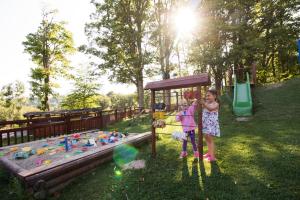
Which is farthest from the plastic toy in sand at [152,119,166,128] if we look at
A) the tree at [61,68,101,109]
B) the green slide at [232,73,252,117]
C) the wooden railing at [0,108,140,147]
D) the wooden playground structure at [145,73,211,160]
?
the tree at [61,68,101,109]

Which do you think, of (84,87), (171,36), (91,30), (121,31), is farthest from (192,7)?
(84,87)

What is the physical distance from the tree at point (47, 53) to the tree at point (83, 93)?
3.95 m

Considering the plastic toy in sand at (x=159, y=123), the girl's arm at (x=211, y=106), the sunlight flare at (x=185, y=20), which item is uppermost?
the sunlight flare at (x=185, y=20)

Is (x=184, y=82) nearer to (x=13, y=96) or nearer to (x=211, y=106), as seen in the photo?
(x=211, y=106)

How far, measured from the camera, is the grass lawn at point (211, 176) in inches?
127

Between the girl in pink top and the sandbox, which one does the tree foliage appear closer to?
the sandbox

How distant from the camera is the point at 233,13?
1795 centimetres

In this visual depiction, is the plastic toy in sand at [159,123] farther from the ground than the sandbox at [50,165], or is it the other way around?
the plastic toy in sand at [159,123]

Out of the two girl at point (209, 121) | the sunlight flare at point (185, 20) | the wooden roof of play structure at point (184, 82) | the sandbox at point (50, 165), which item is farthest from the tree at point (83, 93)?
the two girl at point (209, 121)

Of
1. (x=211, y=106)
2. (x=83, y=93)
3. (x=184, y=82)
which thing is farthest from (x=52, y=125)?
(x=83, y=93)

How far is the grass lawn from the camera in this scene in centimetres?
323

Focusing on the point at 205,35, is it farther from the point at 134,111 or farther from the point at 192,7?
the point at 134,111

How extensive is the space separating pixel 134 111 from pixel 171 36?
864cm

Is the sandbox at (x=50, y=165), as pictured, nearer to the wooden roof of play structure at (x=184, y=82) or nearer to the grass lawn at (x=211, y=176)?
the grass lawn at (x=211, y=176)
